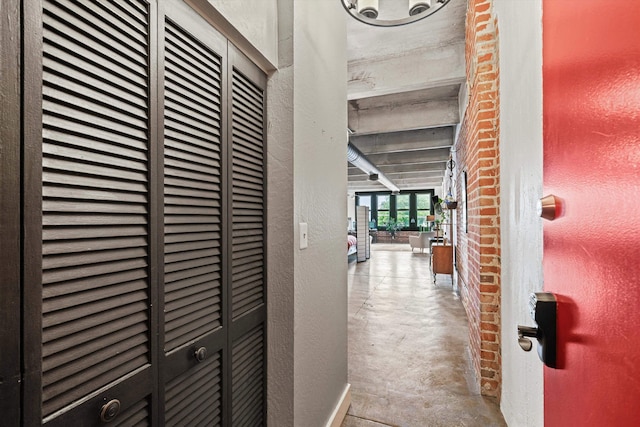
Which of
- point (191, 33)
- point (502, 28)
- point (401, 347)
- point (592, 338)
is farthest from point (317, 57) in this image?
point (401, 347)

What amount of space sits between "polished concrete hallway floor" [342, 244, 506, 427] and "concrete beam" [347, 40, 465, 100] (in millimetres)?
2905

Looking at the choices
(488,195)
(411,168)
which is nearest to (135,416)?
(488,195)

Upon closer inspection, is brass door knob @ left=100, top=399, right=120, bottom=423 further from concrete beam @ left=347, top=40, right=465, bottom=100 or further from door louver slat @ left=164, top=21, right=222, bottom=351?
concrete beam @ left=347, top=40, right=465, bottom=100

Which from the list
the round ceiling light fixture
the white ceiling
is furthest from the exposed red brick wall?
the round ceiling light fixture

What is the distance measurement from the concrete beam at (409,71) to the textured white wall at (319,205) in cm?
192

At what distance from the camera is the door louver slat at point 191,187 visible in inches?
36.9

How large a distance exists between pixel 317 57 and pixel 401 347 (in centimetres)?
281

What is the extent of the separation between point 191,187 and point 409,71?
351cm

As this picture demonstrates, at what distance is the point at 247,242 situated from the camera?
52.4 inches

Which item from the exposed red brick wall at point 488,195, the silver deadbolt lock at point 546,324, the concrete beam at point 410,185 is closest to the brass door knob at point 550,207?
the silver deadbolt lock at point 546,324

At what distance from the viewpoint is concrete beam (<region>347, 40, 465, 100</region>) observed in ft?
11.8

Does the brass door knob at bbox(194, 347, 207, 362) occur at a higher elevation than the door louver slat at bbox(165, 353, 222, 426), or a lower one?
higher

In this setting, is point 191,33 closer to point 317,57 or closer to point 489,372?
point 317,57

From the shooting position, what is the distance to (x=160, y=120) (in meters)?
0.89
